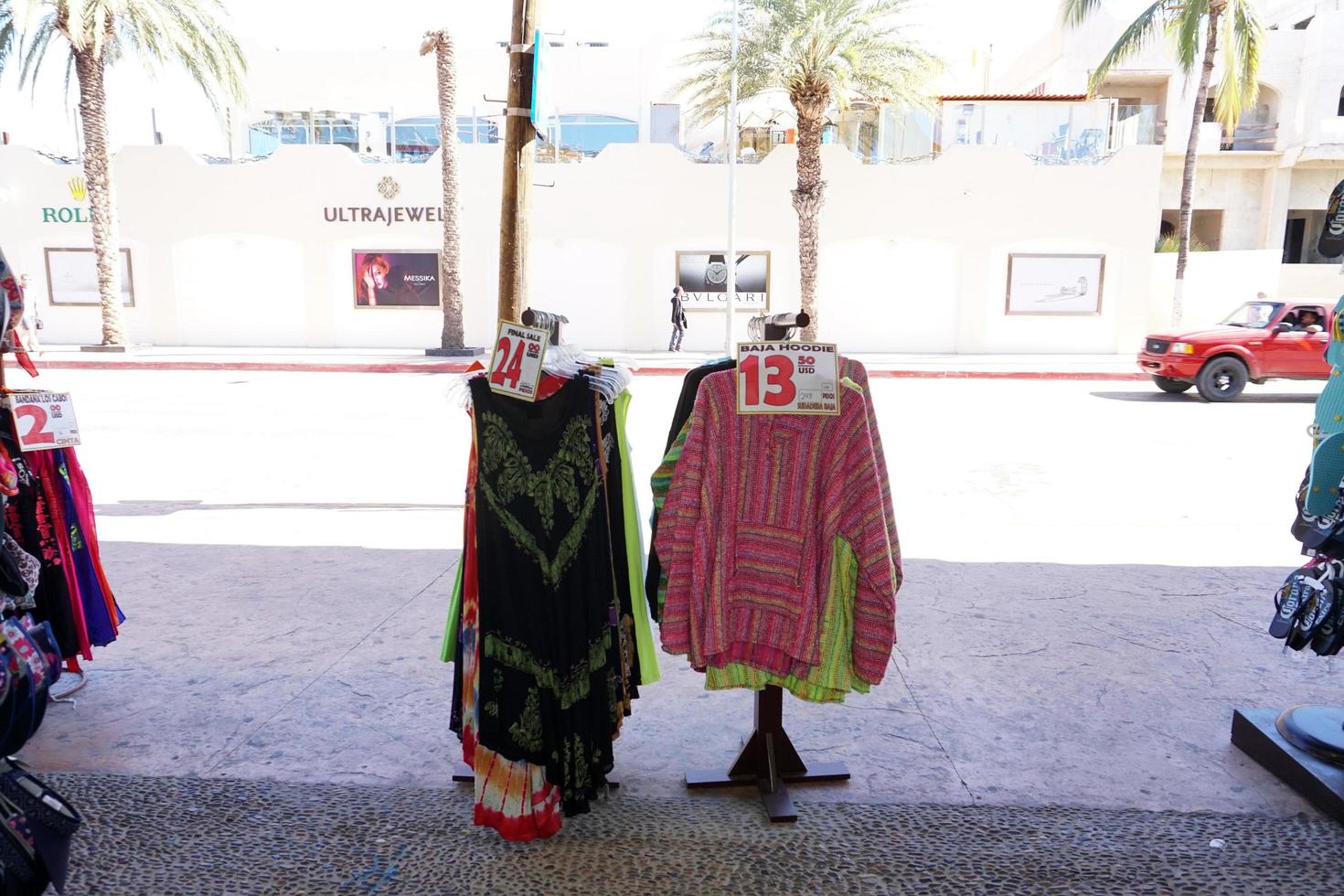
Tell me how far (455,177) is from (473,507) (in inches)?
773

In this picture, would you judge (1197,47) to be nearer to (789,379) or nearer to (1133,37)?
(1133,37)

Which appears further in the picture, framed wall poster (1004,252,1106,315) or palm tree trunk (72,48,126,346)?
framed wall poster (1004,252,1106,315)

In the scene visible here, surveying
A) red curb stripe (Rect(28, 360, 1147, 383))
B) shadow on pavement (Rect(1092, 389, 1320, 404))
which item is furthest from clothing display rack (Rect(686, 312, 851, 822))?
red curb stripe (Rect(28, 360, 1147, 383))

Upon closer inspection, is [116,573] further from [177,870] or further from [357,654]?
[177,870]

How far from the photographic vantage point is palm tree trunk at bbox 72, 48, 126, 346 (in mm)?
20109

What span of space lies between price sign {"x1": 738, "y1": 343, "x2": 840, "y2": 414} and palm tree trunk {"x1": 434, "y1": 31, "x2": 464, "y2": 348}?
19.5 meters

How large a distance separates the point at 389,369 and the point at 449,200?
4604 mm

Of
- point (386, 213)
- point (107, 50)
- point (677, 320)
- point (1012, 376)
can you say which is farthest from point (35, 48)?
point (1012, 376)

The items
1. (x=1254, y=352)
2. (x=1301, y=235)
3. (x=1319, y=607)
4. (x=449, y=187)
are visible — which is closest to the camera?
(x=1319, y=607)

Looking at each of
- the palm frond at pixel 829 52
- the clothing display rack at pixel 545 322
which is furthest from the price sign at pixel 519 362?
the palm frond at pixel 829 52

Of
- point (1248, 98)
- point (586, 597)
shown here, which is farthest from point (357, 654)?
point (1248, 98)

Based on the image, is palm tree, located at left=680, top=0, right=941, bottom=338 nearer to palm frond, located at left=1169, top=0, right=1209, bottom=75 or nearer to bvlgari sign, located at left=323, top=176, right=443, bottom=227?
palm frond, located at left=1169, top=0, right=1209, bottom=75

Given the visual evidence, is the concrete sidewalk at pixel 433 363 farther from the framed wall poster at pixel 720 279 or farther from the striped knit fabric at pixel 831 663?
the striped knit fabric at pixel 831 663

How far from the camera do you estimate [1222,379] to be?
1450cm
